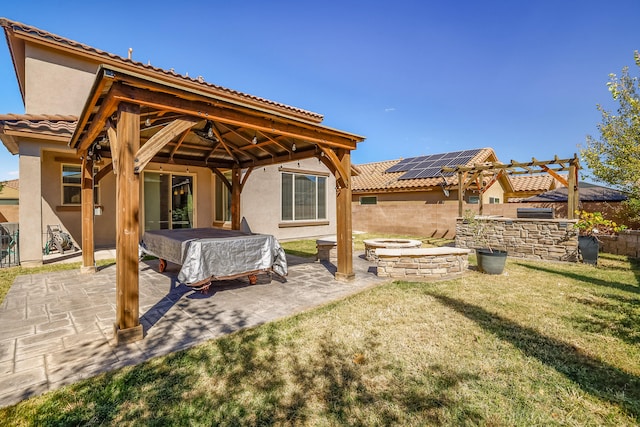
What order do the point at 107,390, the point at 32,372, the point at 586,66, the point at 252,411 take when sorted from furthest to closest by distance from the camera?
the point at 586,66 < the point at 32,372 < the point at 107,390 < the point at 252,411

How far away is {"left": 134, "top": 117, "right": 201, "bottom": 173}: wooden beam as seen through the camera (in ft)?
10.8

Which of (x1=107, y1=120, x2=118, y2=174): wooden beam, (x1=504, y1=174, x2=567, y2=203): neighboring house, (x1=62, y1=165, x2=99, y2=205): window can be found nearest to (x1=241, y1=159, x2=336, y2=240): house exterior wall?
(x1=62, y1=165, x2=99, y2=205): window

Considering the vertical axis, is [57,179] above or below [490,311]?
above

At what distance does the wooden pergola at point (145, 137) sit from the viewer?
324 centimetres

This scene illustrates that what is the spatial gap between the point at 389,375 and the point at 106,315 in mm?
3767

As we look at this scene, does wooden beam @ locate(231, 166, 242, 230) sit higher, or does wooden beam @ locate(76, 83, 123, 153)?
wooden beam @ locate(76, 83, 123, 153)

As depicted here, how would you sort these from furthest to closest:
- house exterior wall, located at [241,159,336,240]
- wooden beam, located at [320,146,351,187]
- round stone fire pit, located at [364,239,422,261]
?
house exterior wall, located at [241,159,336,240], round stone fire pit, located at [364,239,422,261], wooden beam, located at [320,146,351,187]

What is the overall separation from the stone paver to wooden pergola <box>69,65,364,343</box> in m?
0.38

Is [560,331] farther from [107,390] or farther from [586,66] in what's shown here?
[586,66]

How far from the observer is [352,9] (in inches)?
355

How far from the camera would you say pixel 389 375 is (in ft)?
8.77

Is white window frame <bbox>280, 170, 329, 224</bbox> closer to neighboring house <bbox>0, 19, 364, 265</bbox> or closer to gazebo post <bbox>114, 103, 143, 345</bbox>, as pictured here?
neighboring house <bbox>0, 19, 364, 265</bbox>

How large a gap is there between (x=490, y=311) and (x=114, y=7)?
38.6 ft

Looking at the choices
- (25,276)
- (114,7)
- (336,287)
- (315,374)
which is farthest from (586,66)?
(25,276)
